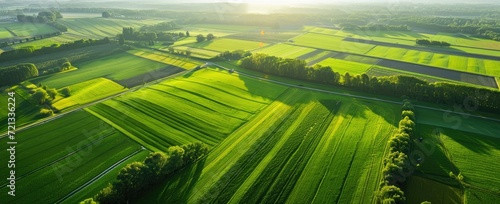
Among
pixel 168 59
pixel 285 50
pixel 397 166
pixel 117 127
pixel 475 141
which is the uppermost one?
pixel 285 50

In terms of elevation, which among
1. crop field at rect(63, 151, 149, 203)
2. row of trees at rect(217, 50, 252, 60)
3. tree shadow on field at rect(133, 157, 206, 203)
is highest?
row of trees at rect(217, 50, 252, 60)

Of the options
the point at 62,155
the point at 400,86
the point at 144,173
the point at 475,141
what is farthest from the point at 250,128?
the point at 475,141

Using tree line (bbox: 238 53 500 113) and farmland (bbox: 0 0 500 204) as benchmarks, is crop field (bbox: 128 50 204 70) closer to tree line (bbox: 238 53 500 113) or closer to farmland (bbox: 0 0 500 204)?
farmland (bbox: 0 0 500 204)

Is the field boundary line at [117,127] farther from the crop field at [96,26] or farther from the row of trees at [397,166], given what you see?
the crop field at [96,26]

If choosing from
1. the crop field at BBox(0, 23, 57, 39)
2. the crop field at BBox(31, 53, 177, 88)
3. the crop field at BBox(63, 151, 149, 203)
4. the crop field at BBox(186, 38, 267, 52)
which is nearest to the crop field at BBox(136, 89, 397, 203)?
the crop field at BBox(63, 151, 149, 203)

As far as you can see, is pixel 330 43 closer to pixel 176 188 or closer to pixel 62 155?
pixel 176 188
